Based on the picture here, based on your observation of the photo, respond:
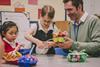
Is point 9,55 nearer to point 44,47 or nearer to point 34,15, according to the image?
point 44,47

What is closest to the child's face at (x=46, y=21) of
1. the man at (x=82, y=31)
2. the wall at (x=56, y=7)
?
the man at (x=82, y=31)

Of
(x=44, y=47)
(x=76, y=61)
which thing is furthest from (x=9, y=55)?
(x=44, y=47)

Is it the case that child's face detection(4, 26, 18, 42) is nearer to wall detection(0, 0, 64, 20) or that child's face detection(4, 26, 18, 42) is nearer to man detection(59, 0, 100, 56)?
man detection(59, 0, 100, 56)

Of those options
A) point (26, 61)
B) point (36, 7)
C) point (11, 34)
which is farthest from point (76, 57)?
point (36, 7)

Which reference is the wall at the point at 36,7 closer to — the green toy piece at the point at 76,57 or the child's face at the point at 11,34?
the child's face at the point at 11,34

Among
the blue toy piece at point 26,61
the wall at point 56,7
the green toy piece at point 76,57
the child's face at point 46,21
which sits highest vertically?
the wall at point 56,7

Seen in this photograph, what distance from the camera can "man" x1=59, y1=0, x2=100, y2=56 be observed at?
6.47 ft

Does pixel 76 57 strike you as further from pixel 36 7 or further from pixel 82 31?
pixel 36 7

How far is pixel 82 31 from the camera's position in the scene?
2188 millimetres

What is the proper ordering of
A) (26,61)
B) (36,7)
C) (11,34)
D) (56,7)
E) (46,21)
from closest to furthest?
(26,61), (11,34), (46,21), (36,7), (56,7)

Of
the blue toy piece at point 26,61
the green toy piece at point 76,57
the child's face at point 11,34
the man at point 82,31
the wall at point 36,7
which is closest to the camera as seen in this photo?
the blue toy piece at point 26,61

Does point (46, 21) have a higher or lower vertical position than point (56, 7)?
lower

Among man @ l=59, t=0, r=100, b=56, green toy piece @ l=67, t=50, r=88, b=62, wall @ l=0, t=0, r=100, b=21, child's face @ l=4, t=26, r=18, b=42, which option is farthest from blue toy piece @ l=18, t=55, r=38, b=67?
wall @ l=0, t=0, r=100, b=21

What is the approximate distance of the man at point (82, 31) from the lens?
1971 millimetres
